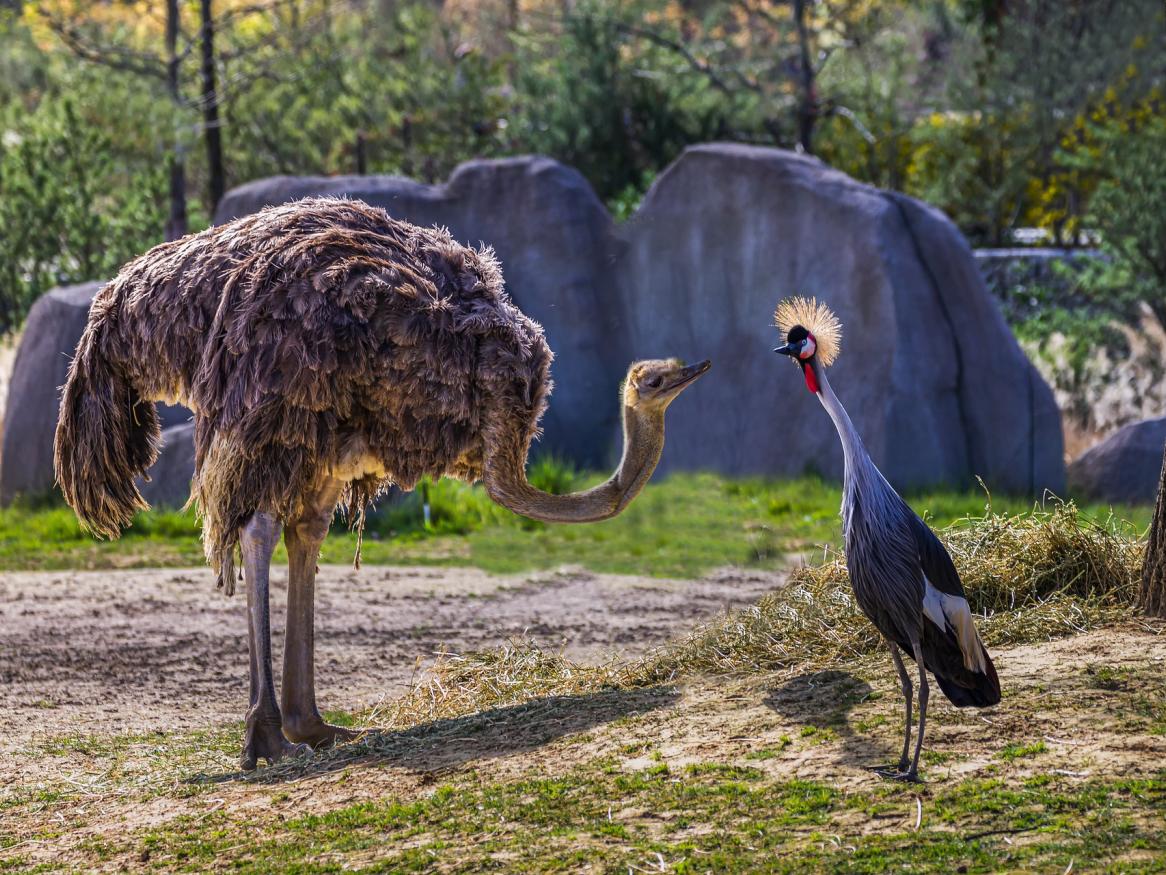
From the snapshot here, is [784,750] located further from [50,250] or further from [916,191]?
[916,191]

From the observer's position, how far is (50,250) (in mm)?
14406

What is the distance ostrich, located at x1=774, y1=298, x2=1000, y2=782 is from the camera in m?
4.40

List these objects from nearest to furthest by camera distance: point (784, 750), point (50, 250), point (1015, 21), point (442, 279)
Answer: point (784, 750), point (442, 279), point (50, 250), point (1015, 21)

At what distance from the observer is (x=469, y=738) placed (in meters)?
5.42

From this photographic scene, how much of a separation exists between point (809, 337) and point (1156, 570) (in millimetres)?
1912

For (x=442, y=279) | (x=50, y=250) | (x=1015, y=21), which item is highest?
(x=1015, y=21)

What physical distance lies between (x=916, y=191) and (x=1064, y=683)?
11.9 metres

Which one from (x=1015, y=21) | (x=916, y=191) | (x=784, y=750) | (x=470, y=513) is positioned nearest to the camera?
(x=784, y=750)

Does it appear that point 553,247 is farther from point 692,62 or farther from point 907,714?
point 907,714

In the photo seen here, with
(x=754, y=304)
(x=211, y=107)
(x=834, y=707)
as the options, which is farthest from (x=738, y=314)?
(x=834, y=707)

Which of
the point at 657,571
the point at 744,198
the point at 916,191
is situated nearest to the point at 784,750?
the point at 657,571

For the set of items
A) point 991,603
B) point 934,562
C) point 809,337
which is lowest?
point 991,603

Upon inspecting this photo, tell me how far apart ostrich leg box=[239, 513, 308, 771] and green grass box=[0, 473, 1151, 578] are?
4147 millimetres

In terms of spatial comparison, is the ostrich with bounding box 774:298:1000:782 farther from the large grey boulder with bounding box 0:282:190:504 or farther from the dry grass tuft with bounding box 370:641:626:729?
the large grey boulder with bounding box 0:282:190:504
